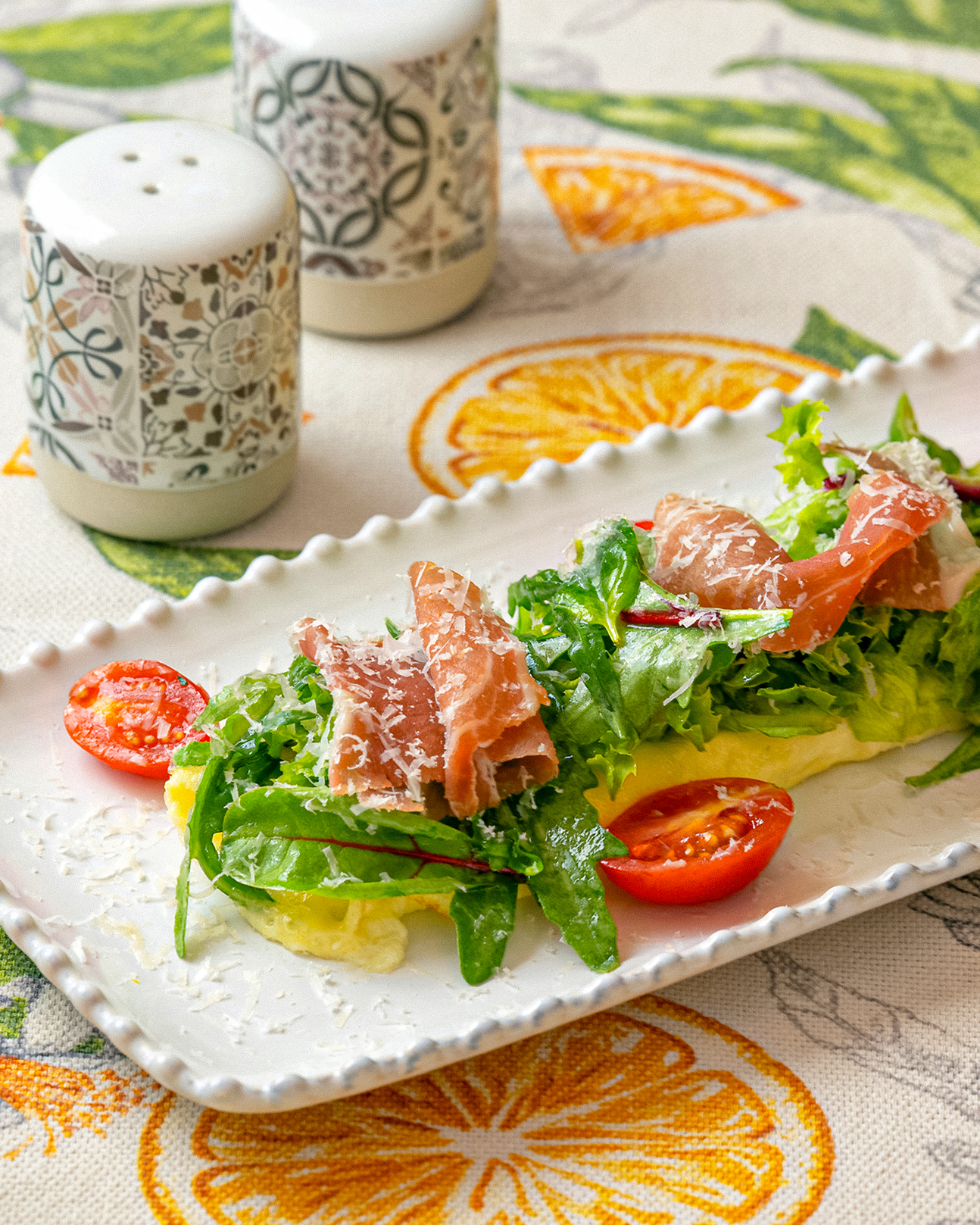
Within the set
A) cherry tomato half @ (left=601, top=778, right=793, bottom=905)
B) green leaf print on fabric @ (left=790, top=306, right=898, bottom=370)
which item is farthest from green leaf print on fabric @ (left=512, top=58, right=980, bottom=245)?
cherry tomato half @ (left=601, top=778, right=793, bottom=905)

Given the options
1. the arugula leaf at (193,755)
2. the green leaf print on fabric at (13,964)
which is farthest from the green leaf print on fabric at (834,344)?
the green leaf print on fabric at (13,964)

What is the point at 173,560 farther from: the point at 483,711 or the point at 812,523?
the point at 812,523

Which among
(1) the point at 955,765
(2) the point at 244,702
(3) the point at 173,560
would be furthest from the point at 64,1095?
(1) the point at 955,765

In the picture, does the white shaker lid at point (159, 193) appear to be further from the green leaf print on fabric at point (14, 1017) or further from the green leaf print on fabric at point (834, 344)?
the green leaf print on fabric at point (834, 344)

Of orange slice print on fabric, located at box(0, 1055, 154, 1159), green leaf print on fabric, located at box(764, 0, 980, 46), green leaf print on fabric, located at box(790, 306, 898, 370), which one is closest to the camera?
orange slice print on fabric, located at box(0, 1055, 154, 1159)

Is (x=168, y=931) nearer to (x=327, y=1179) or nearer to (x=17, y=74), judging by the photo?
(x=327, y=1179)

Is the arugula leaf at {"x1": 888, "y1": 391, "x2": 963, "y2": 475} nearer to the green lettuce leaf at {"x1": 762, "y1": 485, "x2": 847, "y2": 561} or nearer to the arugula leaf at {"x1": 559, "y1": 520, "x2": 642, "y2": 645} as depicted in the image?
the green lettuce leaf at {"x1": 762, "y1": 485, "x2": 847, "y2": 561}

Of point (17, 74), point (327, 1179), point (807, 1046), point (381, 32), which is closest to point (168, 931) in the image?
point (327, 1179)
